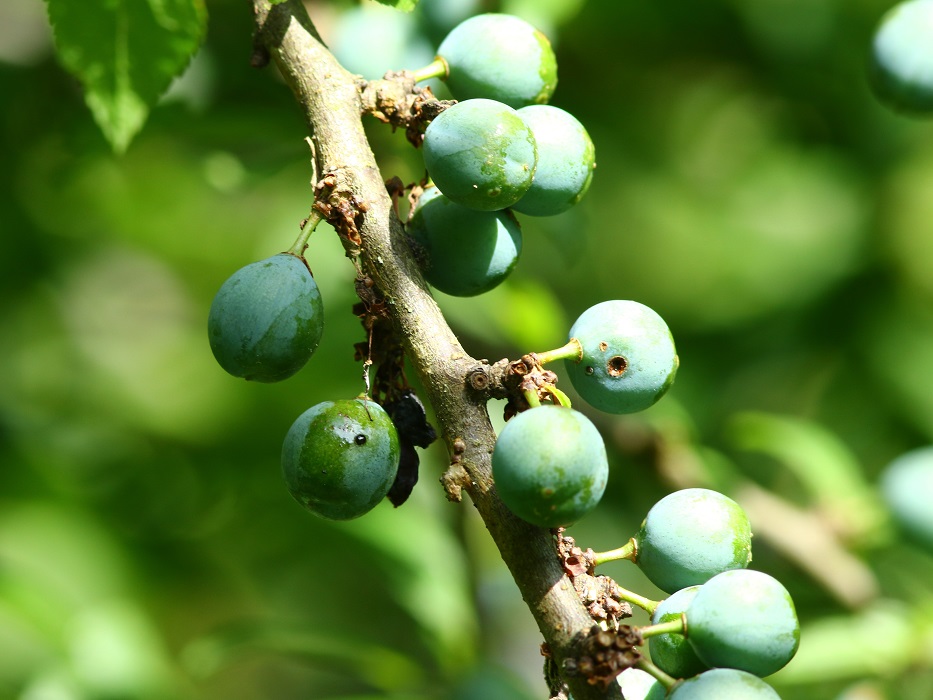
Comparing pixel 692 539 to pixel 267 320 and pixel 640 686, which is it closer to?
pixel 640 686

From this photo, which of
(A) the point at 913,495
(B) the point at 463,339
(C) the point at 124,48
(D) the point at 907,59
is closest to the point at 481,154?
(C) the point at 124,48

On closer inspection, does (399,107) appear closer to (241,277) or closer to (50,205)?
(241,277)

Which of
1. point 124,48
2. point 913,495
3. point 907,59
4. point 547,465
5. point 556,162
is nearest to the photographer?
point 547,465

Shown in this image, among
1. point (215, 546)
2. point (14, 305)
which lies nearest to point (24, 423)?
point (14, 305)

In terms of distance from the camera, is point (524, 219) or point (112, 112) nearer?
point (112, 112)

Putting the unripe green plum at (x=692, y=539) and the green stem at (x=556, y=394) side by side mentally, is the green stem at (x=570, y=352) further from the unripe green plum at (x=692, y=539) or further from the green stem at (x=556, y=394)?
the unripe green plum at (x=692, y=539)

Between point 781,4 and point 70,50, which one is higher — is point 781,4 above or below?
above

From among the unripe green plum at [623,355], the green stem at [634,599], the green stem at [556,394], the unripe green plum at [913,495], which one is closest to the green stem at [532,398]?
the green stem at [556,394]
